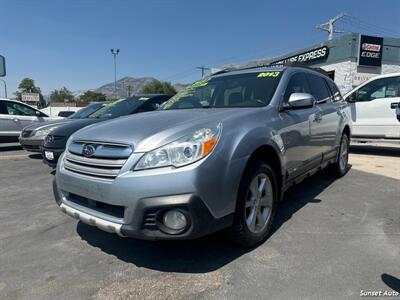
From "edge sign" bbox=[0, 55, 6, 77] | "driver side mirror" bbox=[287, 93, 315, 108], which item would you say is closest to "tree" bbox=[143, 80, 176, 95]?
"edge sign" bbox=[0, 55, 6, 77]

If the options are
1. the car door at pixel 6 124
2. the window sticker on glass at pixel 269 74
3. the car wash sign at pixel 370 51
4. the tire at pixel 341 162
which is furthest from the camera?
the car wash sign at pixel 370 51

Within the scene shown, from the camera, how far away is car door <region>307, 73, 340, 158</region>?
481 centimetres

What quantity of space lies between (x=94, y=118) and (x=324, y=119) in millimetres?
4670

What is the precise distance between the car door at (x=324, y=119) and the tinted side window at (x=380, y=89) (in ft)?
13.9

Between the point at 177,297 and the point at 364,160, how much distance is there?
24.4ft

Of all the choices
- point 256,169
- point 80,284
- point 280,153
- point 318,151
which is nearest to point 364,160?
point 318,151

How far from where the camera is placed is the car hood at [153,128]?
2764 millimetres

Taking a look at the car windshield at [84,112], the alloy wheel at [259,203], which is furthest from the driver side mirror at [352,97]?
the alloy wheel at [259,203]

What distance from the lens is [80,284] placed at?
2.75m

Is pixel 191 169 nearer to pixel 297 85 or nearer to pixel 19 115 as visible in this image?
pixel 297 85

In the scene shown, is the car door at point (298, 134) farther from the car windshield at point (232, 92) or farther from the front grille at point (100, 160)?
the front grille at point (100, 160)

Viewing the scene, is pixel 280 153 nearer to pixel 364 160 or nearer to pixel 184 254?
pixel 184 254

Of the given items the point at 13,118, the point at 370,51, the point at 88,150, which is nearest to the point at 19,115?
the point at 13,118

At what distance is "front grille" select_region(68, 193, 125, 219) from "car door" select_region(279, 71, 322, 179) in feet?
6.13
